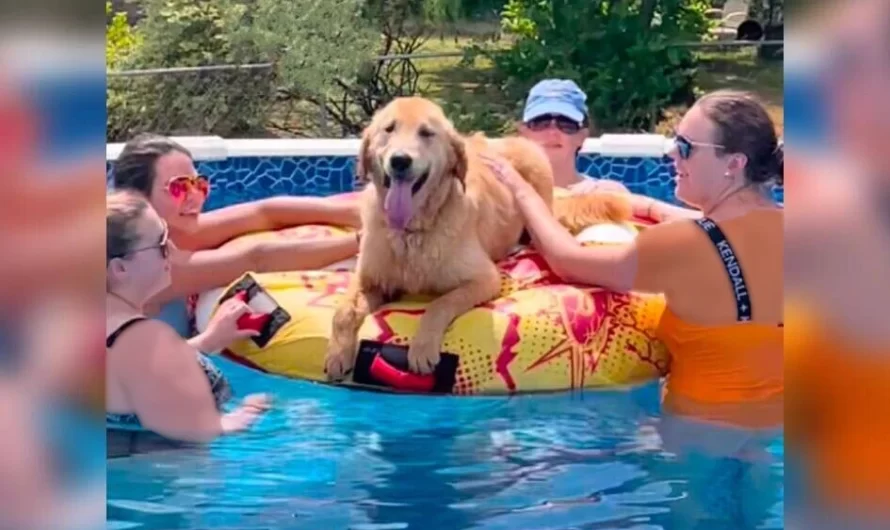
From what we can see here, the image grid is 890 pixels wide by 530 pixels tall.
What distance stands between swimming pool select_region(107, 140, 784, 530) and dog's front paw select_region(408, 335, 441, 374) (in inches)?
5.2

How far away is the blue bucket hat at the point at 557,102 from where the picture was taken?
623cm

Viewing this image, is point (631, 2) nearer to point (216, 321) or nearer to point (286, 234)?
point (286, 234)

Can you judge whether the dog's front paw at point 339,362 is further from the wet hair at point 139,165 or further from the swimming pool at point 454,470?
the wet hair at point 139,165

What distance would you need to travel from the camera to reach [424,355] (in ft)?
16.5

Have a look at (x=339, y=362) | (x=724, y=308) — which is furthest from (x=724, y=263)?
(x=339, y=362)

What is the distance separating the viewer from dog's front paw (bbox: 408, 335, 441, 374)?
504cm

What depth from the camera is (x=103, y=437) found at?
3.72ft

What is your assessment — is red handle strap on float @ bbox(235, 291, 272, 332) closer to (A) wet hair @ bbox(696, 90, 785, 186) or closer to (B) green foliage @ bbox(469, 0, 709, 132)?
(A) wet hair @ bbox(696, 90, 785, 186)

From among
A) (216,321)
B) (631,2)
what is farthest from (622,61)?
(216,321)

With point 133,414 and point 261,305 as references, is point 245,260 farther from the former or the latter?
point 133,414

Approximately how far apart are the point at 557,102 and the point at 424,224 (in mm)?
1333

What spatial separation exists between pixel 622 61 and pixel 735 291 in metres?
11.2

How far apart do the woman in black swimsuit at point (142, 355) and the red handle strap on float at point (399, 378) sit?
3.89ft

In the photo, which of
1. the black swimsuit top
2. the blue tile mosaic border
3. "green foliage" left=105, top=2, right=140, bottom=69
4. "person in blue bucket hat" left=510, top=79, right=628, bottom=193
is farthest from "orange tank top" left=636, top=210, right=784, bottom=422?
"green foliage" left=105, top=2, right=140, bottom=69
